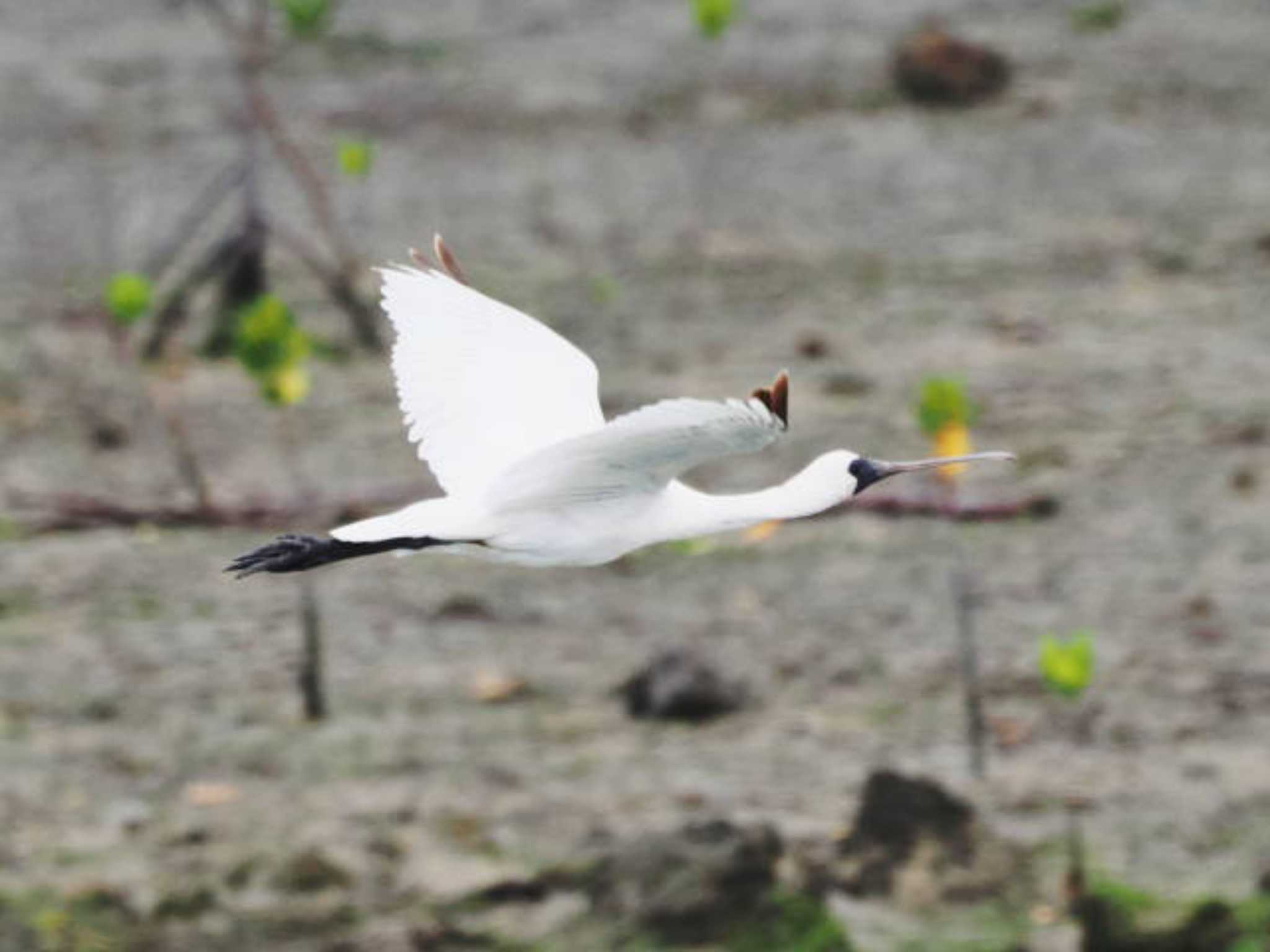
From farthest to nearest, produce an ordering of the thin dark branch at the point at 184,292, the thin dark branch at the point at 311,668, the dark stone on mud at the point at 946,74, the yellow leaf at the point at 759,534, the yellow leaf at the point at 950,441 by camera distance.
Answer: the dark stone on mud at the point at 946,74
the thin dark branch at the point at 184,292
the yellow leaf at the point at 759,534
the thin dark branch at the point at 311,668
the yellow leaf at the point at 950,441

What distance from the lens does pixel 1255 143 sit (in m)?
18.4

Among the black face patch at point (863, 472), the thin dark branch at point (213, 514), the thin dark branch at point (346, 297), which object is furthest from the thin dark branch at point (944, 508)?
the black face patch at point (863, 472)

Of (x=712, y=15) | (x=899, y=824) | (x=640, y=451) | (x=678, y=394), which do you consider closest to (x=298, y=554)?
(x=640, y=451)

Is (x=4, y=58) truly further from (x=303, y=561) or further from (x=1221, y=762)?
(x=303, y=561)

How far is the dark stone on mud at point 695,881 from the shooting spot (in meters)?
10.2

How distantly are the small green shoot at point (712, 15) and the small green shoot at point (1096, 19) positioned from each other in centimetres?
411

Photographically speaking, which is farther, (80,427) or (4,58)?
(4,58)

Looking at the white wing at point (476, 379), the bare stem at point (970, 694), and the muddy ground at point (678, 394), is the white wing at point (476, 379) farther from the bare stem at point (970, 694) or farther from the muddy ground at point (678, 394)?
the bare stem at point (970, 694)

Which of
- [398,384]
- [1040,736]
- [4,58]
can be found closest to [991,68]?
[4,58]

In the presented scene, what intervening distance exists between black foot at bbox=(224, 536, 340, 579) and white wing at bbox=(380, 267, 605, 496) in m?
0.49

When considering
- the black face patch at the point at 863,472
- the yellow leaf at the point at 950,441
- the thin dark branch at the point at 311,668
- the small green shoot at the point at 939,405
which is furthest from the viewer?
the thin dark branch at the point at 311,668

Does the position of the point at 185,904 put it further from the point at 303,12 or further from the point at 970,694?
the point at 303,12

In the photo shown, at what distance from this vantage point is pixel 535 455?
700cm

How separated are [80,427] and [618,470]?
27.1ft
